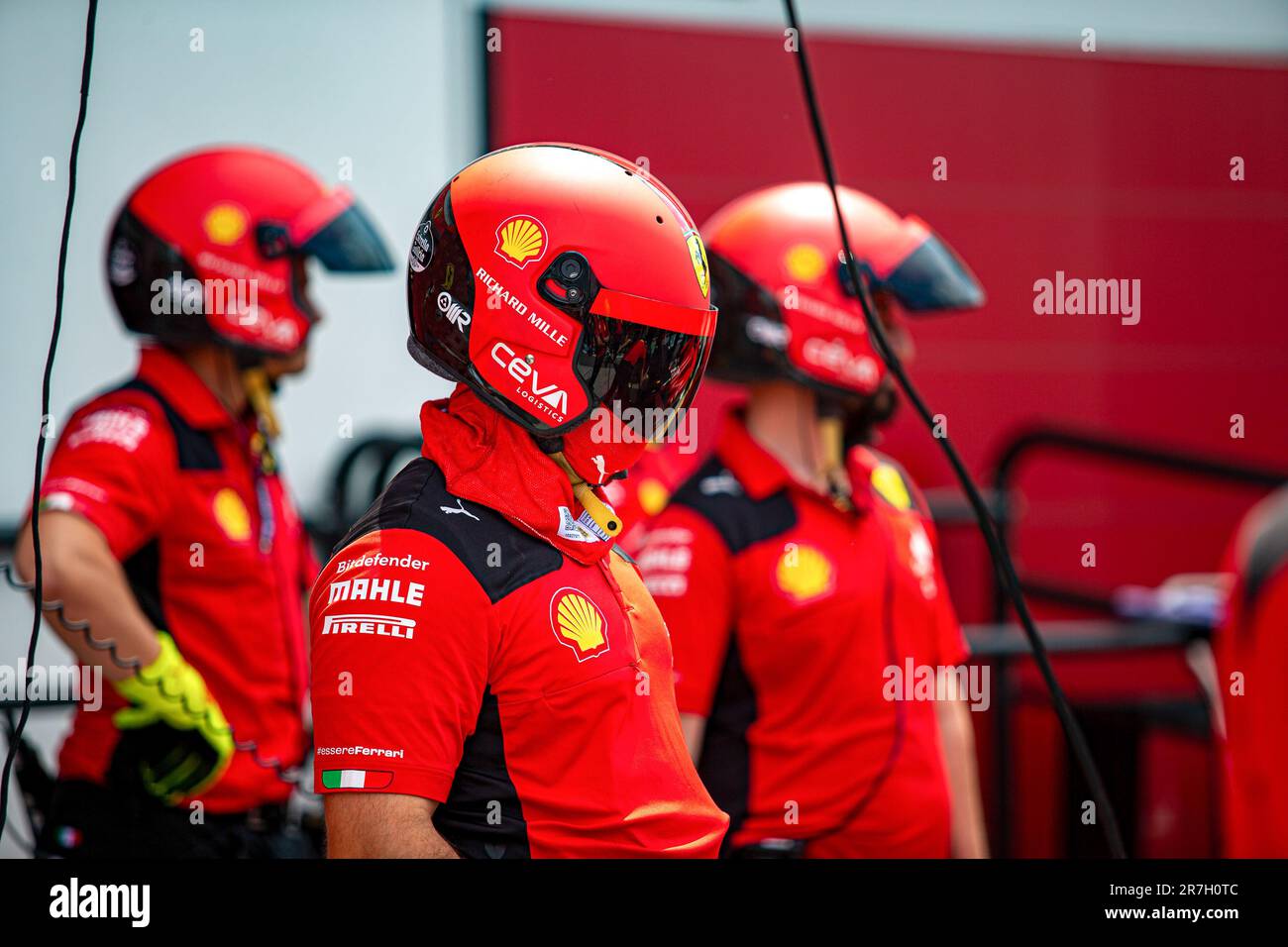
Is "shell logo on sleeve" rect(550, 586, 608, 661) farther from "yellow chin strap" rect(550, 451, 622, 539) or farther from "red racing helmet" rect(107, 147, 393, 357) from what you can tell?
"red racing helmet" rect(107, 147, 393, 357)

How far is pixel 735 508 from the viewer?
256cm

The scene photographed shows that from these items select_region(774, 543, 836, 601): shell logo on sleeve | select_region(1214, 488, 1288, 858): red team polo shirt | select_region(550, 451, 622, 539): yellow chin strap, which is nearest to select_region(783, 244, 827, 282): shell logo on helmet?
select_region(774, 543, 836, 601): shell logo on sleeve

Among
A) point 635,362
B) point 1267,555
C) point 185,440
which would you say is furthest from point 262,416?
point 1267,555

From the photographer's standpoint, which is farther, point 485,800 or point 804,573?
point 804,573

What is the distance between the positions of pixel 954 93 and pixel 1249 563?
3.29 metres

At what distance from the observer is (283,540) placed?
280cm

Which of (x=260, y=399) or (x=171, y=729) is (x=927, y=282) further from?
(x=171, y=729)

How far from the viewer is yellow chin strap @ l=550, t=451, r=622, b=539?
1736mm

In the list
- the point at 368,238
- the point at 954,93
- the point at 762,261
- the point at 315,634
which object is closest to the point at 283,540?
the point at 368,238

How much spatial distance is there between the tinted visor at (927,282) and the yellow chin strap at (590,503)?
0.99m

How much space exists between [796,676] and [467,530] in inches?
39.7

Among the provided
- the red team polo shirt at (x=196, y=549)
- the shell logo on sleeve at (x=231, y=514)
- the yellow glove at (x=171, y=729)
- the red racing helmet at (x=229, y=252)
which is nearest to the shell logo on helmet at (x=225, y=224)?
the red racing helmet at (x=229, y=252)

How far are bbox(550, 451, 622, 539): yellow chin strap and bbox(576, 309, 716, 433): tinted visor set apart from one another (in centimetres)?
8
